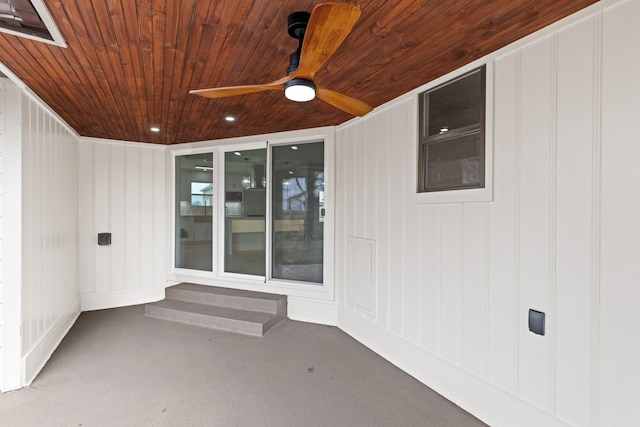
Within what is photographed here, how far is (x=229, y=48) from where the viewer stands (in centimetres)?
193

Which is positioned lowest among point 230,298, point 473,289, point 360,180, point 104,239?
point 230,298

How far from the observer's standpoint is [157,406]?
223 cm

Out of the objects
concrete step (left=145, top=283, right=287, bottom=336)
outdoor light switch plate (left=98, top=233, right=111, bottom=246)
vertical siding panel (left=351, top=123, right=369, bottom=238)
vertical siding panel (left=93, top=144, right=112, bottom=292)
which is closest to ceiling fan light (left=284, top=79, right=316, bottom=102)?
vertical siding panel (left=351, top=123, right=369, bottom=238)

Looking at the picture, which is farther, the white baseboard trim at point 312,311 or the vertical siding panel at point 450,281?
the white baseboard trim at point 312,311

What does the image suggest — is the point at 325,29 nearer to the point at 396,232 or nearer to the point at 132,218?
the point at 396,232

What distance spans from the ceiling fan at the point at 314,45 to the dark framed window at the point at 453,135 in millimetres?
702

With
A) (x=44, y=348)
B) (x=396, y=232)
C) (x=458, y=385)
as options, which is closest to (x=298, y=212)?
(x=396, y=232)

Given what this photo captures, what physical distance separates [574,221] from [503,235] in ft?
1.32

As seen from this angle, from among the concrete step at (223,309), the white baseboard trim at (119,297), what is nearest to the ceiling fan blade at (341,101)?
the concrete step at (223,309)

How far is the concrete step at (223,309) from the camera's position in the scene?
361cm

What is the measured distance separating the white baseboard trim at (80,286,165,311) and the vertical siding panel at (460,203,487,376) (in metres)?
4.26

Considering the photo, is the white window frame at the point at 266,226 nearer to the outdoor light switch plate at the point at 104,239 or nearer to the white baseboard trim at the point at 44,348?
the outdoor light switch plate at the point at 104,239

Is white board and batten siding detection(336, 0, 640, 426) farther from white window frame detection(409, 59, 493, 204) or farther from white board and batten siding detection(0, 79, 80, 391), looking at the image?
white board and batten siding detection(0, 79, 80, 391)

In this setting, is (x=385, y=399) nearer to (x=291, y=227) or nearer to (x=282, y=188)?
(x=291, y=227)
